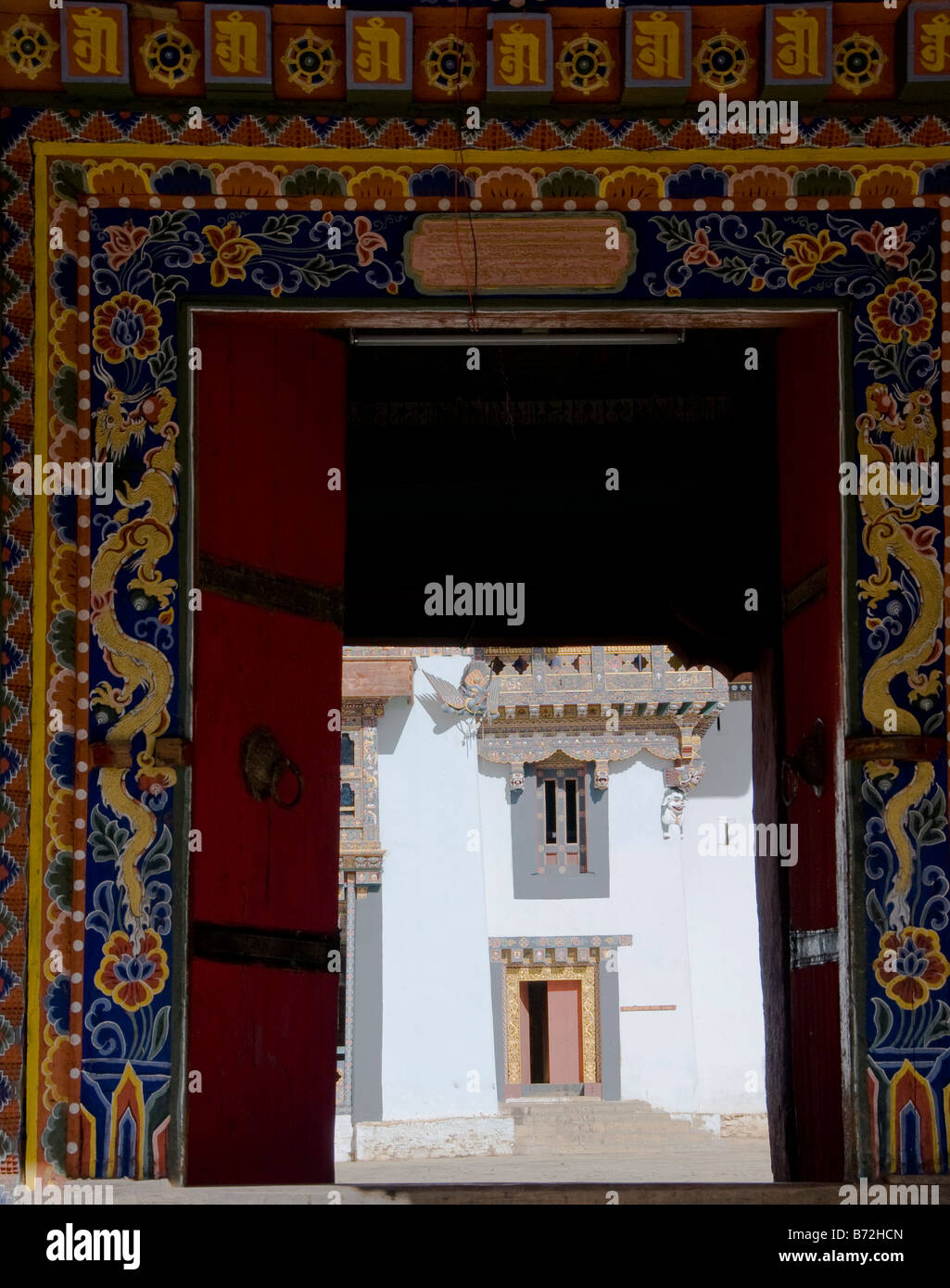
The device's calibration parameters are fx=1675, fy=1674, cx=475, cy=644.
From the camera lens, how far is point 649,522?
20.8 feet

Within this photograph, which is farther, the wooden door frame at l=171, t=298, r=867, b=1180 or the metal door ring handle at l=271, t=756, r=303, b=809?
the metal door ring handle at l=271, t=756, r=303, b=809

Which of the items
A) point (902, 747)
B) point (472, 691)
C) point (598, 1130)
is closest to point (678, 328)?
point (902, 747)

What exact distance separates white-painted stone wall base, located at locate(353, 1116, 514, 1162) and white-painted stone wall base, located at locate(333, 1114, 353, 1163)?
0.07 metres

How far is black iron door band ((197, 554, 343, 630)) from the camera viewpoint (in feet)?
12.6

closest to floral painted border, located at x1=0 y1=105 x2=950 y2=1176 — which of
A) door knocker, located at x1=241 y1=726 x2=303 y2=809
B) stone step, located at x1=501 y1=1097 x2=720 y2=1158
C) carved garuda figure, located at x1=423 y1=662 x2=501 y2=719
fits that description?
door knocker, located at x1=241 y1=726 x2=303 y2=809

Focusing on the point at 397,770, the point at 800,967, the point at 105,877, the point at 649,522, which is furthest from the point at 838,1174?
the point at 397,770

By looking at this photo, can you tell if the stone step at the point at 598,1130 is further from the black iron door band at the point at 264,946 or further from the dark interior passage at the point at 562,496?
the black iron door band at the point at 264,946

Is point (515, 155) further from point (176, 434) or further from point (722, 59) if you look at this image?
point (176, 434)

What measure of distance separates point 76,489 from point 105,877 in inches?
32.9

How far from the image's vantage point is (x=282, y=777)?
400cm

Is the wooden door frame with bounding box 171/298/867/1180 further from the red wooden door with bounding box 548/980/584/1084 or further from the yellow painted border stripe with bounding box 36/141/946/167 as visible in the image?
the red wooden door with bounding box 548/980/584/1084

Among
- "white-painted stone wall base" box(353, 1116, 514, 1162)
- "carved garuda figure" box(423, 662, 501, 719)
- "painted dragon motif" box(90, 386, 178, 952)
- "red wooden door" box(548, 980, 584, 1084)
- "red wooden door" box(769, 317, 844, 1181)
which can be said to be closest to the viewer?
"painted dragon motif" box(90, 386, 178, 952)

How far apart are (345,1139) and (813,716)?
573 inches
